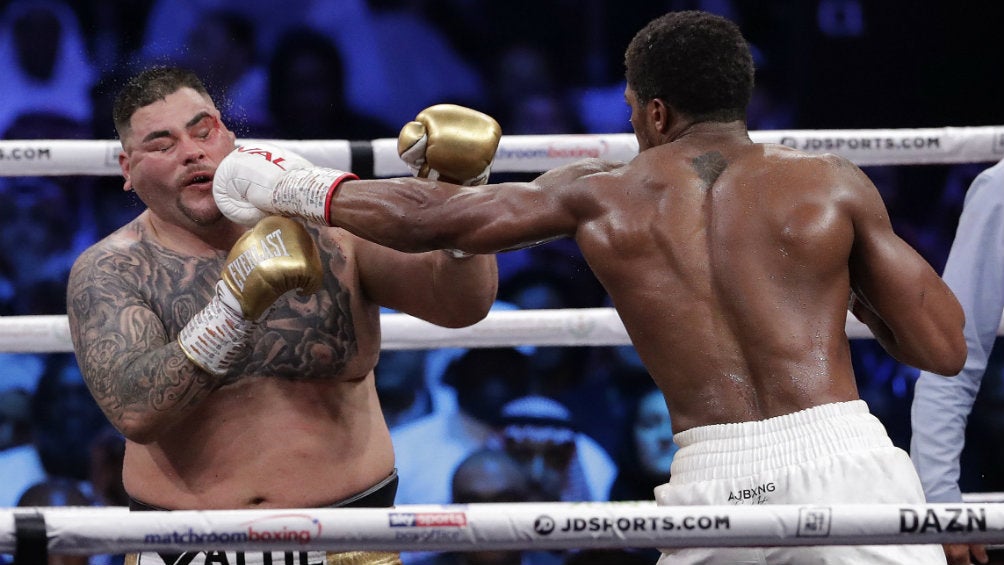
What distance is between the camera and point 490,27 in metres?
3.99

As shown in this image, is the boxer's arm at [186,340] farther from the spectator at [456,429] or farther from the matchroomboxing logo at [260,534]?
the spectator at [456,429]

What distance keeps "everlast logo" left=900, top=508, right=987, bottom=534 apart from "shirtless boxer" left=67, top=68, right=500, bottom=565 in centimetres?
93

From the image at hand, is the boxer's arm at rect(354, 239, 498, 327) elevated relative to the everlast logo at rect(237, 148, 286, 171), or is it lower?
lower

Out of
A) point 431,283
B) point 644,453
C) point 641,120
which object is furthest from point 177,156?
point 644,453

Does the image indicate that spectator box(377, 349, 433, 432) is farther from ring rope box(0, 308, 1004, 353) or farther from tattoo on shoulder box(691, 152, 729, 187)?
tattoo on shoulder box(691, 152, 729, 187)

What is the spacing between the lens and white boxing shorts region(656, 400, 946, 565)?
5.85 feet

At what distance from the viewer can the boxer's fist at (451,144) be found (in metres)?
2.11

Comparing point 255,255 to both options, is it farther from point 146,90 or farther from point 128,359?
point 146,90

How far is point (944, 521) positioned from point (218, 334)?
1185mm

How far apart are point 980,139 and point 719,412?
1.17 metres

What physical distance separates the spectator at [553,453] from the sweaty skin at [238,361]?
151cm

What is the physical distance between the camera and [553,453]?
3838 millimetres

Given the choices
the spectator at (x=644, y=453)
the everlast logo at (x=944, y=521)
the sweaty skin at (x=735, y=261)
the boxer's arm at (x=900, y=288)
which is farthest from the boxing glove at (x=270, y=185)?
the spectator at (x=644, y=453)

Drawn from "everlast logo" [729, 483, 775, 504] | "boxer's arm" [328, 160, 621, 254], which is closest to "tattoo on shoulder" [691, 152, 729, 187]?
"boxer's arm" [328, 160, 621, 254]
